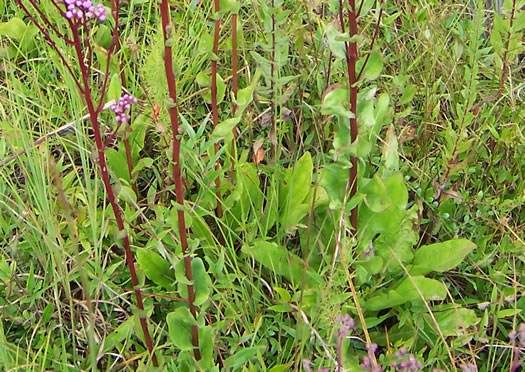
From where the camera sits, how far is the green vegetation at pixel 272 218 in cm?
159

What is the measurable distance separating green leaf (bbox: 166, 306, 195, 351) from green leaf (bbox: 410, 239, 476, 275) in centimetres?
67

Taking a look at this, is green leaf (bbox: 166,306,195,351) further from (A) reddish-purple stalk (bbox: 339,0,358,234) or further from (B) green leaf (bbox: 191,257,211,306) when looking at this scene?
(A) reddish-purple stalk (bbox: 339,0,358,234)

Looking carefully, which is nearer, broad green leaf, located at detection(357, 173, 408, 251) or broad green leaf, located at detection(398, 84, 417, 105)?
broad green leaf, located at detection(357, 173, 408, 251)

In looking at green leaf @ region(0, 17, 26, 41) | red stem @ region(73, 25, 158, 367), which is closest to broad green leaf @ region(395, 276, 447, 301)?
red stem @ region(73, 25, 158, 367)

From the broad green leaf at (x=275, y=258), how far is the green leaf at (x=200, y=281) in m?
0.28

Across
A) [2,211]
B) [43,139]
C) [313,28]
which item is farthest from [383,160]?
[2,211]

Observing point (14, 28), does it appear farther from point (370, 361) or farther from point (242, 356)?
point (370, 361)

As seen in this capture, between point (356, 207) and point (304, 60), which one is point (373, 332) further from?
point (304, 60)

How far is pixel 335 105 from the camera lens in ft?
5.19

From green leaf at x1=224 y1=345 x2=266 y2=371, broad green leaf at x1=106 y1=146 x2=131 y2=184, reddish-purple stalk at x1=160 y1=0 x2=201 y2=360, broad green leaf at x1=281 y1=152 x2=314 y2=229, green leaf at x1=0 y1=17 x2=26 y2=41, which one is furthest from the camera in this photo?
green leaf at x1=0 y1=17 x2=26 y2=41

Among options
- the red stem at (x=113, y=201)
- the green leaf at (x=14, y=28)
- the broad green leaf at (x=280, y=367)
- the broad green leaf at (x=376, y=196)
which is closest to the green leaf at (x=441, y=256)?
the broad green leaf at (x=376, y=196)

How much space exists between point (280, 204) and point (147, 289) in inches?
19.3

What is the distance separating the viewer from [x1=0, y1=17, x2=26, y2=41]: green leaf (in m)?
2.38

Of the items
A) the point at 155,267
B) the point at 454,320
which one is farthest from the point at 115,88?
the point at 454,320
